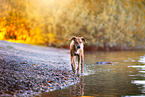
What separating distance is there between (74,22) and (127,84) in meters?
44.5

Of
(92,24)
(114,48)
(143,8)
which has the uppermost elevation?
(143,8)

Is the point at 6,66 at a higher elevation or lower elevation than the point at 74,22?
lower

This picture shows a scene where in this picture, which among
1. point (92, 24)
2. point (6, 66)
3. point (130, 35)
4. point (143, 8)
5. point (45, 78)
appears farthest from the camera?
point (143, 8)

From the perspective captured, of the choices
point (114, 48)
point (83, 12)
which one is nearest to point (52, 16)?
point (83, 12)

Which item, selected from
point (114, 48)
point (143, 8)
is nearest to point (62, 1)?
point (114, 48)

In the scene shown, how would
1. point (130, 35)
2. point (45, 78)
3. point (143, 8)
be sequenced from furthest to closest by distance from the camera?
point (143, 8), point (130, 35), point (45, 78)

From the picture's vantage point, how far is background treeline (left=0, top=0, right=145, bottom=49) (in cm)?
5466

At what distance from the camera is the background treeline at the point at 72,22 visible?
54656mm

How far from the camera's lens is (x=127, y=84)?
37.5ft

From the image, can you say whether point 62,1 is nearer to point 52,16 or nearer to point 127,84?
point 52,16

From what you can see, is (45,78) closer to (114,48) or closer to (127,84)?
(127,84)

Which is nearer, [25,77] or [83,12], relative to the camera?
[25,77]

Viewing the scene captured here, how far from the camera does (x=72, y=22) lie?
5547cm

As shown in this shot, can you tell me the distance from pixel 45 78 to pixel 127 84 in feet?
11.1
